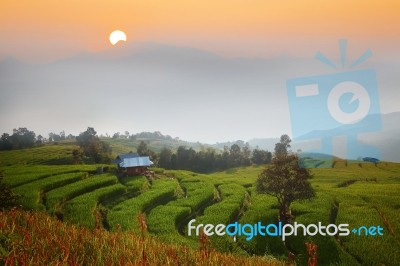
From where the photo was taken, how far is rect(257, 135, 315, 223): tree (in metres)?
16.4

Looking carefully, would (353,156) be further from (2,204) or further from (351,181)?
(2,204)

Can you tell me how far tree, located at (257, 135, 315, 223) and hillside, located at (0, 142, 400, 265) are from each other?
46 cm

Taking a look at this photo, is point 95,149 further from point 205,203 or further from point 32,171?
point 205,203

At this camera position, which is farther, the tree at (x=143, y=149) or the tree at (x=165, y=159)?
the tree at (x=143, y=149)

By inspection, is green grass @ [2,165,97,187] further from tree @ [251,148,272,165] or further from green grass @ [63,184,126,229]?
tree @ [251,148,272,165]

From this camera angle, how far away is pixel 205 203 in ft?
56.8

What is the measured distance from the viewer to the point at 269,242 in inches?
517

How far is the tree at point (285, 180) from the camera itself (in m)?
16.4

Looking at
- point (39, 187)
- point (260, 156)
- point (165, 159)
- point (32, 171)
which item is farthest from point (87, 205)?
point (260, 156)

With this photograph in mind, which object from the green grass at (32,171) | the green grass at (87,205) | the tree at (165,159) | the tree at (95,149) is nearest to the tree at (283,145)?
the tree at (165,159)

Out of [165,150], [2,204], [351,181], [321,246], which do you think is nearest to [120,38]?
[2,204]

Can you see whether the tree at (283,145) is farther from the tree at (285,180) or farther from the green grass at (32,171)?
the green grass at (32,171)

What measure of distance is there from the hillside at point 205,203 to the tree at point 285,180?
0.46 metres

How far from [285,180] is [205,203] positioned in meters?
4.09
